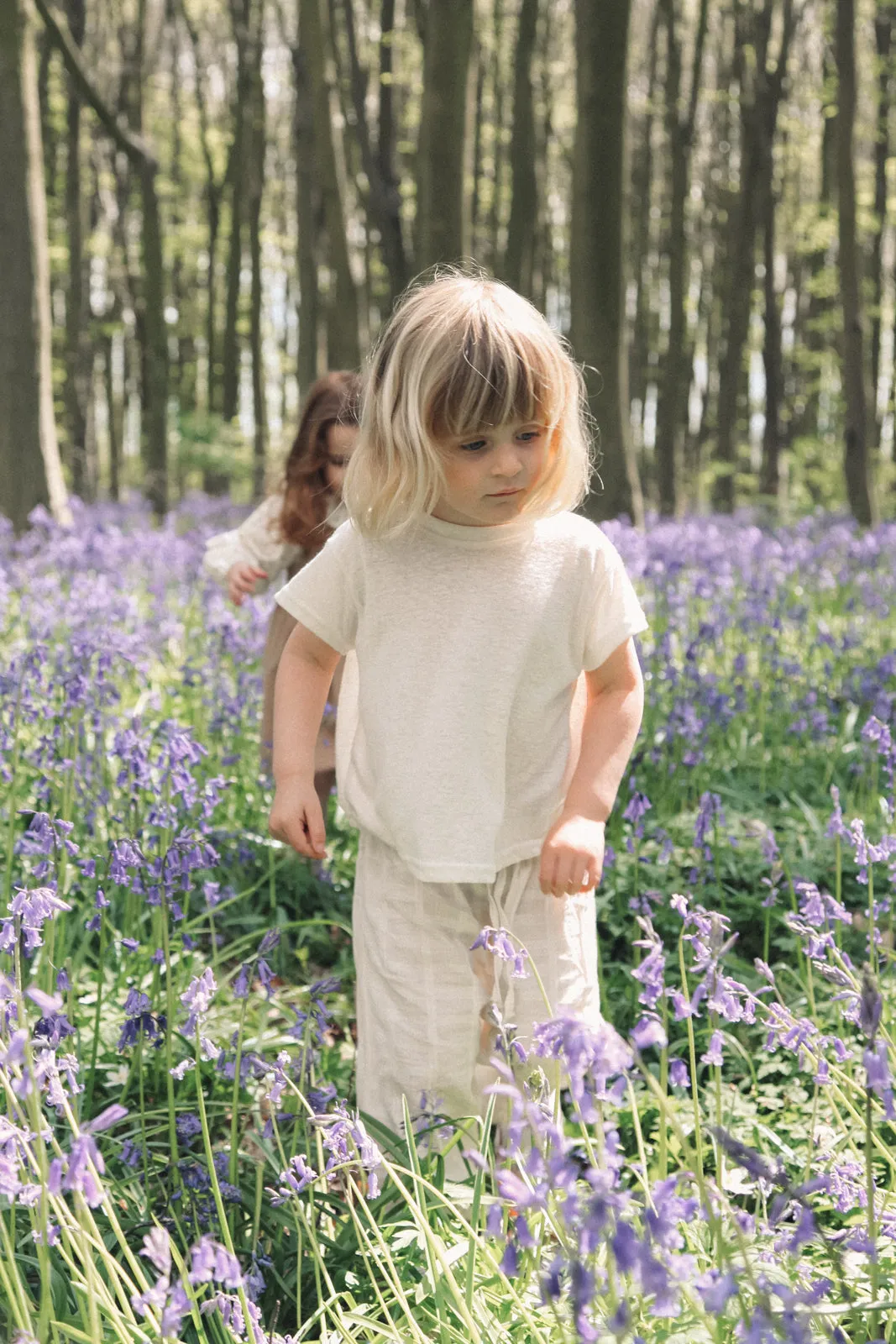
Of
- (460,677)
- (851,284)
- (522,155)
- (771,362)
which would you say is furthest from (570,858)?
(771,362)

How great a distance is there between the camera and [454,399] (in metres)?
2.19

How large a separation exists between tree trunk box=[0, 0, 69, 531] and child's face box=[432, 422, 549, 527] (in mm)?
7338

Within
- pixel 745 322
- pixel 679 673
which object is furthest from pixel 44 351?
pixel 745 322

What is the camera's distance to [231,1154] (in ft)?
6.81

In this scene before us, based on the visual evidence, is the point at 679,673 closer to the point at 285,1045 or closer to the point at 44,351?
the point at 285,1045

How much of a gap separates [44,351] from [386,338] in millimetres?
7601

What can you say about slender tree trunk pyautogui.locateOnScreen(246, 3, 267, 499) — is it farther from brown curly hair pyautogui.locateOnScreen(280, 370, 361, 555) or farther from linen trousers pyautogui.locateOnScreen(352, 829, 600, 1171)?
linen trousers pyautogui.locateOnScreen(352, 829, 600, 1171)

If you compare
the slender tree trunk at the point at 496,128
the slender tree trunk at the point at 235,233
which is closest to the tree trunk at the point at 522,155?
the slender tree trunk at the point at 496,128

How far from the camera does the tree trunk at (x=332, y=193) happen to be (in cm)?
955

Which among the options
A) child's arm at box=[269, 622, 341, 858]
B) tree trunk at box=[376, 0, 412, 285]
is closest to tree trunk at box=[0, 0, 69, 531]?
tree trunk at box=[376, 0, 412, 285]

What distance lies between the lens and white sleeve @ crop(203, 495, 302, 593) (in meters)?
3.96

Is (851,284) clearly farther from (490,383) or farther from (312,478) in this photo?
(490,383)

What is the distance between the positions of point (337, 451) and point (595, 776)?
1.92 metres

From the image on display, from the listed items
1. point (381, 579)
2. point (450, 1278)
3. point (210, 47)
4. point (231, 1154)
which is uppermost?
point (210, 47)
